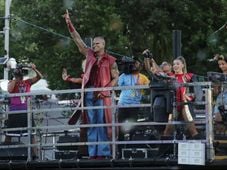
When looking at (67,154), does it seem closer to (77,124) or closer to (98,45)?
(77,124)

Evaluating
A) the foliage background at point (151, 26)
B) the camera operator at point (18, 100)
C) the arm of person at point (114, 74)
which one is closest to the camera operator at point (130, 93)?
the arm of person at point (114, 74)

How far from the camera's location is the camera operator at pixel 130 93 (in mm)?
8984

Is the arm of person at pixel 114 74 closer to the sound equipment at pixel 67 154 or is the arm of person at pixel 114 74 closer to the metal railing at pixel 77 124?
the metal railing at pixel 77 124

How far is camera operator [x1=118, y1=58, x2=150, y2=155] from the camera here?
29.5 ft

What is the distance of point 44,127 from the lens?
8859 mm

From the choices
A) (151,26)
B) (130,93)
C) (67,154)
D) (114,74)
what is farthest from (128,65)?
(151,26)

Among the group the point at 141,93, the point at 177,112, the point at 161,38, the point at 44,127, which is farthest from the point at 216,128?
the point at 161,38

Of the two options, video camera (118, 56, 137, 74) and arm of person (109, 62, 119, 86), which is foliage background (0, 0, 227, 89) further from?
arm of person (109, 62, 119, 86)

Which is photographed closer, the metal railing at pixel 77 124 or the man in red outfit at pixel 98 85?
the metal railing at pixel 77 124

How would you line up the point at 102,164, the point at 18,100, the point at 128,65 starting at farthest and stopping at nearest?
1. the point at 18,100
2. the point at 128,65
3. the point at 102,164

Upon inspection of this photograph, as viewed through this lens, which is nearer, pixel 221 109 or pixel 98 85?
pixel 221 109

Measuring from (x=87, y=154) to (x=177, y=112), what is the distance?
159 centimetres

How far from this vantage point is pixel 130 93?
31.1 feet

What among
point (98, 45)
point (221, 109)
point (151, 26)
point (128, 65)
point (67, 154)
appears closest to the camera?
point (221, 109)
